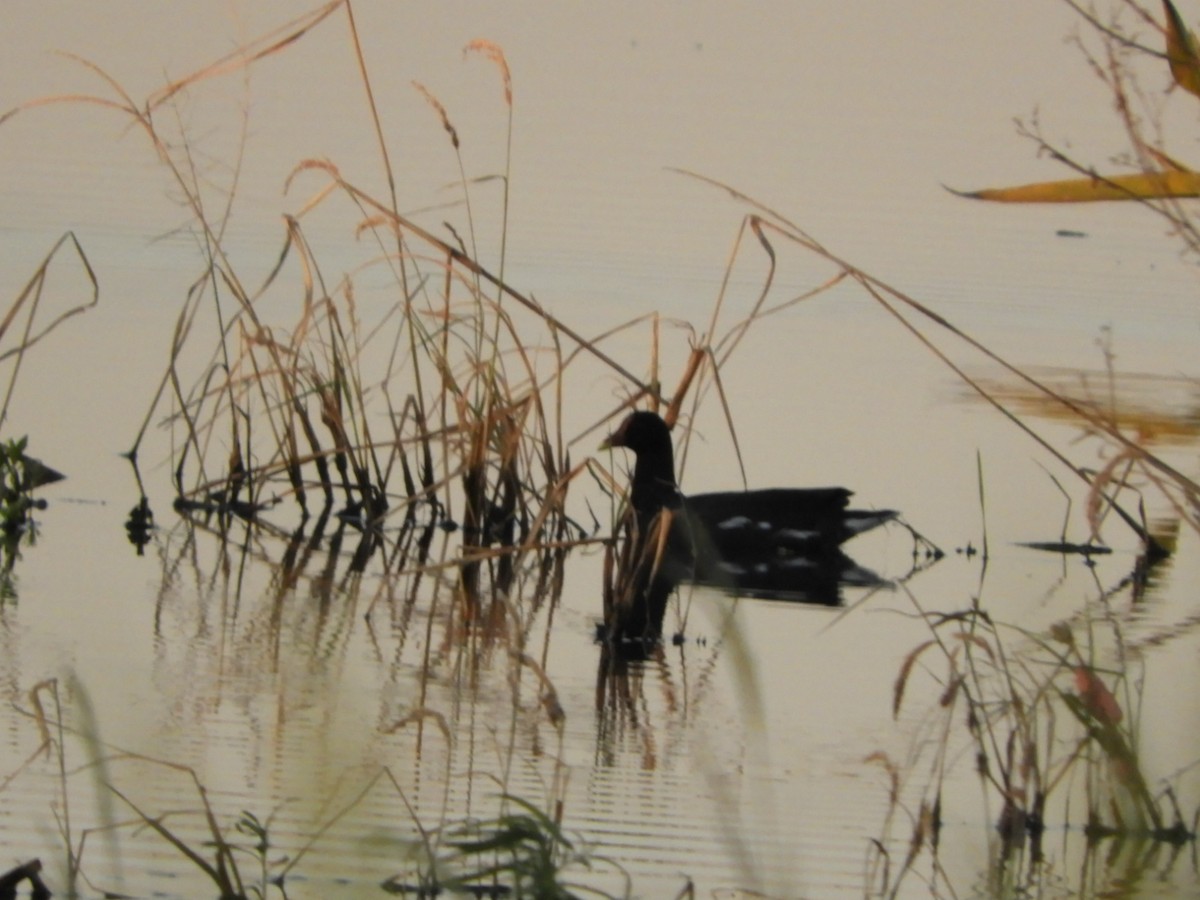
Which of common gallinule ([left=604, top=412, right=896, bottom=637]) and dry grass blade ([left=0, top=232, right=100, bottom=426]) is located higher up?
dry grass blade ([left=0, top=232, right=100, bottom=426])

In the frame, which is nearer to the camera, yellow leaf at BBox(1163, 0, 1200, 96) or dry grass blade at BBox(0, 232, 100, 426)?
yellow leaf at BBox(1163, 0, 1200, 96)

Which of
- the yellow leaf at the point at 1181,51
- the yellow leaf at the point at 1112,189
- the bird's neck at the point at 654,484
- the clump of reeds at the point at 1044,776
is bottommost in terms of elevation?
the clump of reeds at the point at 1044,776

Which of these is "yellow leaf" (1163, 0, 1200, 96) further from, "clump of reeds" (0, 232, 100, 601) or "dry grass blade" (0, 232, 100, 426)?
"clump of reeds" (0, 232, 100, 601)

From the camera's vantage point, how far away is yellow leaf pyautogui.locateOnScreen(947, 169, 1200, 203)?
4434mm

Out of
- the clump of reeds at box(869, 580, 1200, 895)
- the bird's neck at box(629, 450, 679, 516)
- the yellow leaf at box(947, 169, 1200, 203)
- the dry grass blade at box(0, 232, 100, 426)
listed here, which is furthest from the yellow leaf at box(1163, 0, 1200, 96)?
the bird's neck at box(629, 450, 679, 516)

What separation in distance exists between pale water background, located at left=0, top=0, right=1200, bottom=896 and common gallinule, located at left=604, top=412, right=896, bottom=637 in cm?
25

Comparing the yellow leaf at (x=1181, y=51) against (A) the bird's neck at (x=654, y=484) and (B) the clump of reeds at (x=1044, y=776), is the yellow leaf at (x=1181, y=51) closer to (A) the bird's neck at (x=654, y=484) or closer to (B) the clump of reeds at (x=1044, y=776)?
(B) the clump of reeds at (x=1044, y=776)

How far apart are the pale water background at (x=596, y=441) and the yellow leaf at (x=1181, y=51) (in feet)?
3.72

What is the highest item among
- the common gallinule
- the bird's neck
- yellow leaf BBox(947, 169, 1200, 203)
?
yellow leaf BBox(947, 169, 1200, 203)

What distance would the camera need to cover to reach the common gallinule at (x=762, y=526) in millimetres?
Answer: 7801

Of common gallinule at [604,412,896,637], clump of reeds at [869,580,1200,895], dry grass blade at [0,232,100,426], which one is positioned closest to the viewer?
clump of reeds at [869,580,1200,895]

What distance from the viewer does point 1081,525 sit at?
28.5 feet

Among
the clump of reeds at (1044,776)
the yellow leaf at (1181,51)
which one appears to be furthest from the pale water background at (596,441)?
the yellow leaf at (1181,51)

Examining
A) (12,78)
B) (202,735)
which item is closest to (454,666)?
(202,735)
